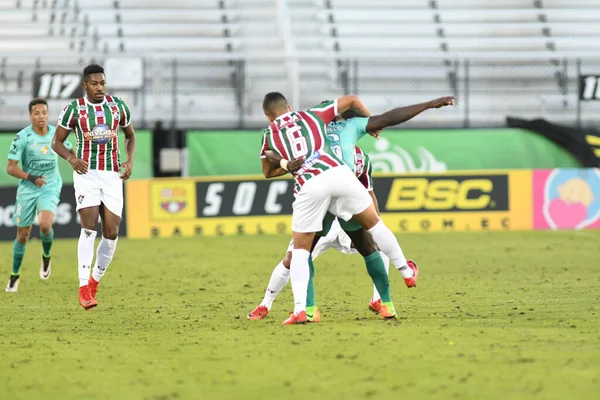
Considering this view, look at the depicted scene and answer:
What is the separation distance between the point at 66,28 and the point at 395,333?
17.0m

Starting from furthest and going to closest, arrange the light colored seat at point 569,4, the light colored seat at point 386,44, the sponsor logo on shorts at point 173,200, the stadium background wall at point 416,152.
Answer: the light colored seat at point 569,4 → the light colored seat at point 386,44 → the stadium background wall at point 416,152 → the sponsor logo on shorts at point 173,200

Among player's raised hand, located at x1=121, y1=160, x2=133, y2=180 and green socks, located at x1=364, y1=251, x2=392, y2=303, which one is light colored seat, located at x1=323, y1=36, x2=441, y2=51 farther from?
green socks, located at x1=364, y1=251, x2=392, y2=303

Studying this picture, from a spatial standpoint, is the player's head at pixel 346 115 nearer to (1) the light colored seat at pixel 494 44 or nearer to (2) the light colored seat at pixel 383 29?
(2) the light colored seat at pixel 383 29

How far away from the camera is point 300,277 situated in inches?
348

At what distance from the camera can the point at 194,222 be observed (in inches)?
775

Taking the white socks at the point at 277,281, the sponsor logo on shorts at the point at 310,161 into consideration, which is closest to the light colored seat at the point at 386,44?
the white socks at the point at 277,281

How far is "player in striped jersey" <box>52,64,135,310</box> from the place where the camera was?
10336mm

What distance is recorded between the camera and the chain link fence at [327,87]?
20.9m

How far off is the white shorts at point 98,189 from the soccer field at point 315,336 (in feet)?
3.21

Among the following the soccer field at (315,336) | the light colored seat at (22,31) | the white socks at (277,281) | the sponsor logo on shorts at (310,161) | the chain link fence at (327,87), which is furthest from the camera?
the light colored seat at (22,31)

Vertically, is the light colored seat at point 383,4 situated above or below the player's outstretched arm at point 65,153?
above

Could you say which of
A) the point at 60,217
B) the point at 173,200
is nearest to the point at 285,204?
the point at 173,200

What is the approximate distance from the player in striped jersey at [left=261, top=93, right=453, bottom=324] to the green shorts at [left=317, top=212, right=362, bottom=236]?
0.28 ft

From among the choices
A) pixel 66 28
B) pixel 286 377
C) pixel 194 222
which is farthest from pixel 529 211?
pixel 286 377
